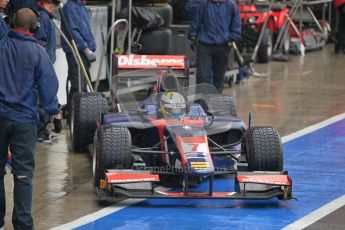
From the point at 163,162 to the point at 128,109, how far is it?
100 centimetres

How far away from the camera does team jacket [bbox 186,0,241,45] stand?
605 inches

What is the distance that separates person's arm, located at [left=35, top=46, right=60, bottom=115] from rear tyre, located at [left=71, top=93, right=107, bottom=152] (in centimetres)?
365

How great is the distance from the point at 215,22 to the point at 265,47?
25.2ft

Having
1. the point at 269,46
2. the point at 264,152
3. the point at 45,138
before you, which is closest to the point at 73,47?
the point at 45,138

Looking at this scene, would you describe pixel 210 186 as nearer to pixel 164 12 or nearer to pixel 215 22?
pixel 215 22

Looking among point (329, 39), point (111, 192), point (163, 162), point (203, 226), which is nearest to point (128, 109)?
point (163, 162)

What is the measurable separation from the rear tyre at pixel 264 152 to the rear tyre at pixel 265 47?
12549 millimetres

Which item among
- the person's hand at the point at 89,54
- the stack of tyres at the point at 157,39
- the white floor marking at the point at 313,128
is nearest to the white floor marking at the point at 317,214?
the white floor marking at the point at 313,128

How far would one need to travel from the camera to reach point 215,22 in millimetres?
15391

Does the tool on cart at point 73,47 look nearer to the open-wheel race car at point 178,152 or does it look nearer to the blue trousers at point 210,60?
the open-wheel race car at point 178,152

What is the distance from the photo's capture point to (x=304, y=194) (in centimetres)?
1047

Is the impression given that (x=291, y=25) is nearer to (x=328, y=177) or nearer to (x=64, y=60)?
(x=64, y=60)

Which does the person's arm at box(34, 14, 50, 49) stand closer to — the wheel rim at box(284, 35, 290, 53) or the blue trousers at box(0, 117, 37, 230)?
the blue trousers at box(0, 117, 37, 230)

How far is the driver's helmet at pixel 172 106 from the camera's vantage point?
35.1 ft
